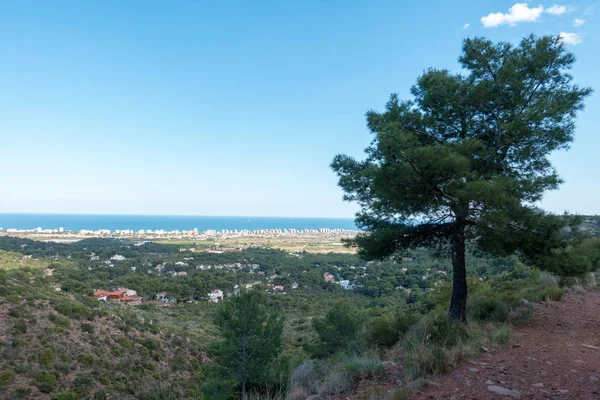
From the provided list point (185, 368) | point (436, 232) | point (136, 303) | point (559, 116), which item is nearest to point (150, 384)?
point (185, 368)

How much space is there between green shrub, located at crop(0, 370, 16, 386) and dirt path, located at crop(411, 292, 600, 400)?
57.6 feet

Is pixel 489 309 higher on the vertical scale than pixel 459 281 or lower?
lower

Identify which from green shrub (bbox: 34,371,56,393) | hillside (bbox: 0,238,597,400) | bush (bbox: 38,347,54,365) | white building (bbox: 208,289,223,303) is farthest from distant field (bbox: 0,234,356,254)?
green shrub (bbox: 34,371,56,393)

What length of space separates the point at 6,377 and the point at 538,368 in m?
18.9

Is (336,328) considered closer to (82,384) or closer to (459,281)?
(459,281)

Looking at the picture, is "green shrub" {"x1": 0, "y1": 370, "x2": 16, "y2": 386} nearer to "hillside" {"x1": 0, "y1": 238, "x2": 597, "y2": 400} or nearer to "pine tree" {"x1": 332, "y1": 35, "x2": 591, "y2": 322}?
"hillside" {"x1": 0, "y1": 238, "x2": 597, "y2": 400}

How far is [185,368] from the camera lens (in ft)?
68.6

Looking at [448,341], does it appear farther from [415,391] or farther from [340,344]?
[340,344]

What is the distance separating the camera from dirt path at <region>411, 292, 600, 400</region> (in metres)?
3.46

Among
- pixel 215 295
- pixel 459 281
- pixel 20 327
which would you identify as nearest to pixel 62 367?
pixel 20 327

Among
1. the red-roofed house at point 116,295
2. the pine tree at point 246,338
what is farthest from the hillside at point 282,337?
the red-roofed house at point 116,295

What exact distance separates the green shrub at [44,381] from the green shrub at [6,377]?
0.85 meters

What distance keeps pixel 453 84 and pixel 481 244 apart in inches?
122

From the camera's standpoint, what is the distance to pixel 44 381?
46.5 feet
